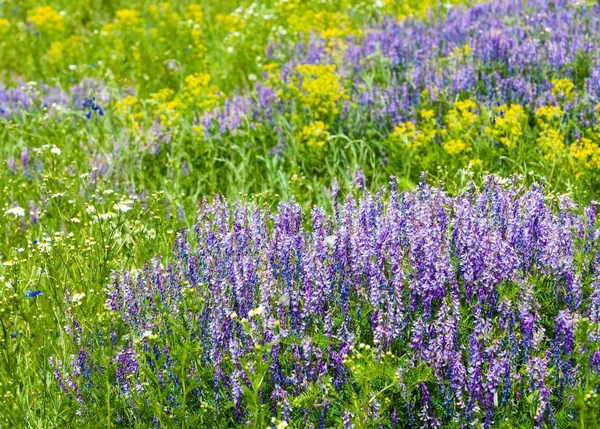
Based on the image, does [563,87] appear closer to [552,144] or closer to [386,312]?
[552,144]

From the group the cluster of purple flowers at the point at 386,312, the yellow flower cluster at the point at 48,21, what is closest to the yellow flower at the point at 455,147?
the cluster of purple flowers at the point at 386,312

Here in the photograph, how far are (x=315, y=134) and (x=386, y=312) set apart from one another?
275 centimetres

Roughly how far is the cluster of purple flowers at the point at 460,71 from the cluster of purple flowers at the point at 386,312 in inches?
91.9

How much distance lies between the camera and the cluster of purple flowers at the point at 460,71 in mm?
5676

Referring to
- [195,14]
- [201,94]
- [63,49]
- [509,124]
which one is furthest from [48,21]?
[509,124]

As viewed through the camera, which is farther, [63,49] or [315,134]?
[63,49]

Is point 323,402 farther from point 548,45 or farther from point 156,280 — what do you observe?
point 548,45

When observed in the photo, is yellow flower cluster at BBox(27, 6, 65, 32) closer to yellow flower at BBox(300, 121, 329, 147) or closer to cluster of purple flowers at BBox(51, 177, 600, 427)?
yellow flower at BBox(300, 121, 329, 147)

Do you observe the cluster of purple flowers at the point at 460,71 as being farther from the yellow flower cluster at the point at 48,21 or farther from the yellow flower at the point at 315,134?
the yellow flower cluster at the point at 48,21

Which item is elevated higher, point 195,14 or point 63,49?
point 195,14

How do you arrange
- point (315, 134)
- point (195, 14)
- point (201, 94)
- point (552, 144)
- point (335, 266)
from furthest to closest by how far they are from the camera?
1. point (195, 14)
2. point (201, 94)
3. point (315, 134)
4. point (552, 144)
5. point (335, 266)

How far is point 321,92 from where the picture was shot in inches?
232

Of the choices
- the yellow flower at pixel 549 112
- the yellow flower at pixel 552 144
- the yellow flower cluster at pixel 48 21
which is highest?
the yellow flower at pixel 549 112

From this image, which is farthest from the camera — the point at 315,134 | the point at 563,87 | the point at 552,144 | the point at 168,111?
the point at 168,111
